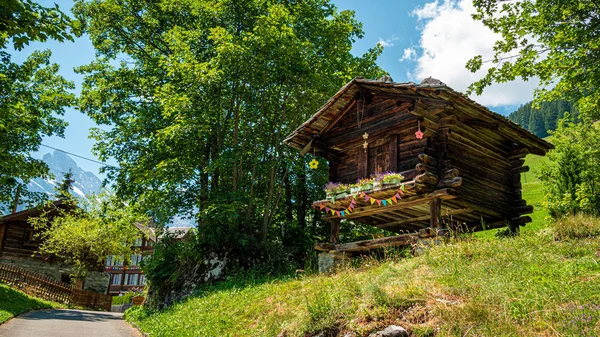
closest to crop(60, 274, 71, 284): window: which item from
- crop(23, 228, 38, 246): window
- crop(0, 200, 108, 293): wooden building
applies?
crop(0, 200, 108, 293): wooden building

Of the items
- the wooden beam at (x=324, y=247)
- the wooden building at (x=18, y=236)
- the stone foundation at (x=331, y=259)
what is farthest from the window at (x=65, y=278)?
the wooden beam at (x=324, y=247)

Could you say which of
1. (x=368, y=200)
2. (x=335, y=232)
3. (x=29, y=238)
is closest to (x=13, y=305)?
(x=335, y=232)

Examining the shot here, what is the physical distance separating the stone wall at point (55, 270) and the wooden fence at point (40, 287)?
20.9ft

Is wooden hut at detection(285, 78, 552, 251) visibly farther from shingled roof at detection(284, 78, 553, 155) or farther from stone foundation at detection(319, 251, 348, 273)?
stone foundation at detection(319, 251, 348, 273)

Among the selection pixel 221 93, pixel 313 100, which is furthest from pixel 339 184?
pixel 221 93

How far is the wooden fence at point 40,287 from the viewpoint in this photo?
90.7 feet

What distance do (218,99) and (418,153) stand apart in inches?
370

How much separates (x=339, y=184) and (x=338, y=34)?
9.81 metres

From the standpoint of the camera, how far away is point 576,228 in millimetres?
10609

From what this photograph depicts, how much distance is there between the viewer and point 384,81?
14047 mm

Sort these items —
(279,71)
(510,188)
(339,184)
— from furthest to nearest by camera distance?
(279,71) < (510,188) < (339,184)

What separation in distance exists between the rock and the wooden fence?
90.1ft

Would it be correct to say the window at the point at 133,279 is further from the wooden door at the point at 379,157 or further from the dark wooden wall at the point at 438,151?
the wooden door at the point at 379,157

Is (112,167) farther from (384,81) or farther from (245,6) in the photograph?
(384,81)
